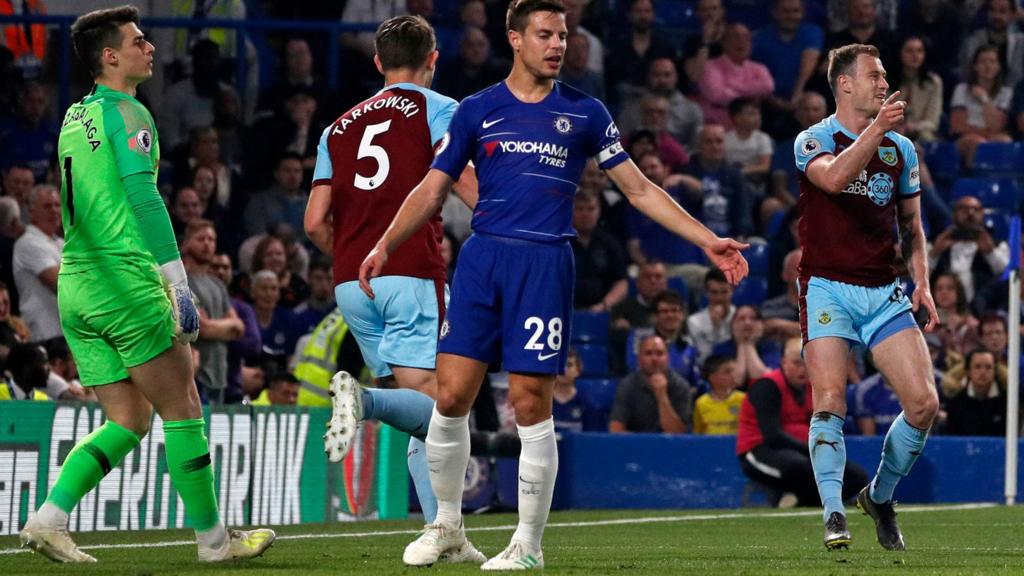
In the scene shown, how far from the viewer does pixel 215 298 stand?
1317 cm

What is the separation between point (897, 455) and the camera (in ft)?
28.1

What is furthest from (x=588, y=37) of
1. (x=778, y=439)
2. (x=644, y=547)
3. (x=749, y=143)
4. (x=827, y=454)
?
(x=827, y=454)

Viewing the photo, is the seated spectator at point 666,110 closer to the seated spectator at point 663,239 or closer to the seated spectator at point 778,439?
the seated spectator at point 663,239

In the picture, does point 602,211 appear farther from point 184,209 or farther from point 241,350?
point 241,350

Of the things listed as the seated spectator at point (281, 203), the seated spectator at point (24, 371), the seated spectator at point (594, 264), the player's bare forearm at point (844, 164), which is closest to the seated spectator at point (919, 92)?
the seated spectator at point (594, 264)

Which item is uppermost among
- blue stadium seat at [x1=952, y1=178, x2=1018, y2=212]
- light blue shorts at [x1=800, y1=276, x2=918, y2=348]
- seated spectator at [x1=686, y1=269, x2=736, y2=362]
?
light blue shorts at [x1=800, y1=276, x2=918, y2=348]

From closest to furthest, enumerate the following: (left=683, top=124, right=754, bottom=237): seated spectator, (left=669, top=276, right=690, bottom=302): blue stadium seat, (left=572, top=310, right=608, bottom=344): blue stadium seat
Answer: (left=572, top=310, right=608, bottom=344): blue stadium seat, (left=669, top=276, right=690, bottom=302): blue stadium seat, (left=683, top=124, right=754, bottom=237): seated spectator

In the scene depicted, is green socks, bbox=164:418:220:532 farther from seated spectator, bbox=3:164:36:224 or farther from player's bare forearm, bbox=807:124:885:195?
seated spectator, bbox=3:164:36:224

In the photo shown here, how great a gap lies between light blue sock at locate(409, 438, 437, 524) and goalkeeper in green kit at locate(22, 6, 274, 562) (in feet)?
2.50

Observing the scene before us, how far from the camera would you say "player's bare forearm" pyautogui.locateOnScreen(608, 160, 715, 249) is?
263 inches

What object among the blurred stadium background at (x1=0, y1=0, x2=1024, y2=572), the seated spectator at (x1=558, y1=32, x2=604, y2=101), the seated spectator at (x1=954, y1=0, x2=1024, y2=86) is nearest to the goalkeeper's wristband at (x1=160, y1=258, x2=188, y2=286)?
the blurred stadium background at (x1=0, y1=0, x2=1024, y2=572)

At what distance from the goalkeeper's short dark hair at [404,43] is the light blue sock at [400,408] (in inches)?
59.2

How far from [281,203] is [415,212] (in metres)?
9.70

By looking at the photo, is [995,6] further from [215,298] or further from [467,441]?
[467,441]
